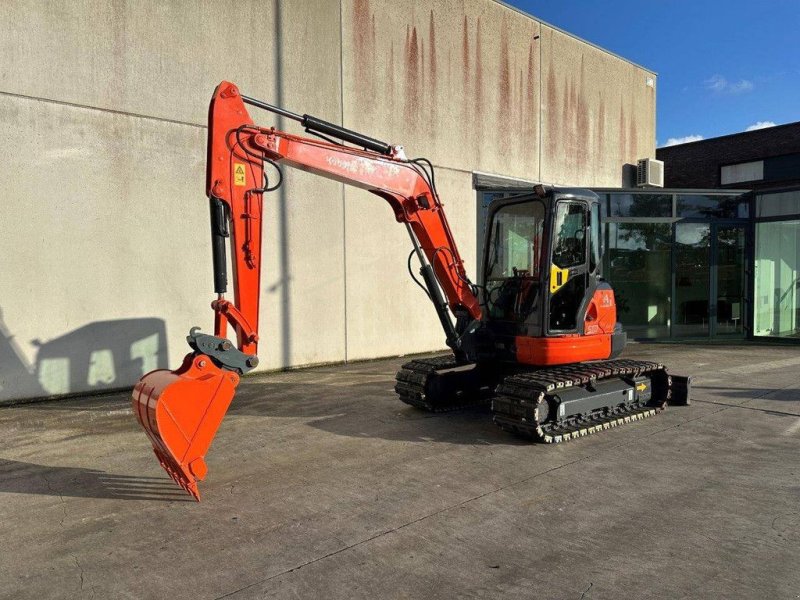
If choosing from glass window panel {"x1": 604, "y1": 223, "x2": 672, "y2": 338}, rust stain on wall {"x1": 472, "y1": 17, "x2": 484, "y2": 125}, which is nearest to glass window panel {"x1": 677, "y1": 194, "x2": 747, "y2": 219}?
glass window panel {"x1": 604, "y1": 223, "x2": 672, "y2": 338}

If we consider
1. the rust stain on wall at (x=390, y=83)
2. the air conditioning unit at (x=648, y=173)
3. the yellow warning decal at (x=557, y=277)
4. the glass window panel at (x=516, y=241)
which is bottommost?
the yellow warning decal at (x=557, y=277)

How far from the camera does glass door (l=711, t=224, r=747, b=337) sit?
14.3m

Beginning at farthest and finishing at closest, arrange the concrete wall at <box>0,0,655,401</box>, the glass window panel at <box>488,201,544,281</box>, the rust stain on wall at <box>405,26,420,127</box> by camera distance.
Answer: the rust stain on wall at <box>405,26,420,127</box>, the concrete wall at <box>0,0,655,401</box>, the glass window panel at <box>488,201,544,281</box>

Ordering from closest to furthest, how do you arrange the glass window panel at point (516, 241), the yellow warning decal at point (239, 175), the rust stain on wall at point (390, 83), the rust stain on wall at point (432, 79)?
1. the yellow warning decal at point (239, 175)
2. the glass window panel at point (516, 241)
3. the rust stain on wall at point (390, 83)
4. the rust stain on wall at point (432, 79)

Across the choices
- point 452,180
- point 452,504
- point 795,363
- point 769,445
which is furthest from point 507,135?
point 452,504

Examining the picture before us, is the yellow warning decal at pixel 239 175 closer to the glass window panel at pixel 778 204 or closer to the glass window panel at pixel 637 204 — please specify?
the glass window panel at pixel 637 204

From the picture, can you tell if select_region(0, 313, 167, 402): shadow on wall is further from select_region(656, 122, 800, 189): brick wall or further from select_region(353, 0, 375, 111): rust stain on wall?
select_region(656, 122, 800, 189): brick wall

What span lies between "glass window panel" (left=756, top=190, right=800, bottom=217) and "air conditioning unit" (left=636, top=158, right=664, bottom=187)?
9.87ft

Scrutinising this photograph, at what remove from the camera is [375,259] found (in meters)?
11.4

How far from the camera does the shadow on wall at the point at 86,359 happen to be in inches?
303

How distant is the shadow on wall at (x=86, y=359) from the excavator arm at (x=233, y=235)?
4463mm

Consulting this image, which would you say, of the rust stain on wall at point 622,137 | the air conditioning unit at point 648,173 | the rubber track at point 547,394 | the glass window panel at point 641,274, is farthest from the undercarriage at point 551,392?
the rust stain on wall at point 622,137

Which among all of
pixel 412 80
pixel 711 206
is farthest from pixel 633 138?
pixel 412 80

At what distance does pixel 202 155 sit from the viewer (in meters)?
9.25
